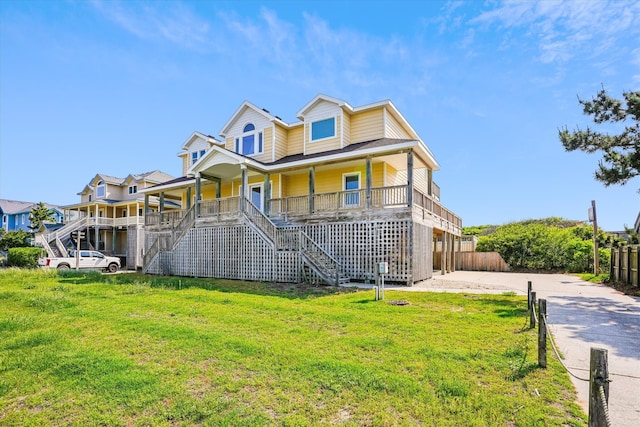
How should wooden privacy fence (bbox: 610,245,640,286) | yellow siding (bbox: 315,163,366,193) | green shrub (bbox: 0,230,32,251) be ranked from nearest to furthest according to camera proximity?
wooden privacy fence (bbox: 610,245,640,286) < yellow siding (bbox: 315,163,366,193) < green shrub (bbox: 0,230,32,251)

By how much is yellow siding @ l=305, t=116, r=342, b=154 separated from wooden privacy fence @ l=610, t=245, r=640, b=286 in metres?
13.7

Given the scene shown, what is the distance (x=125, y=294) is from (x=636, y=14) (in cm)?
1788

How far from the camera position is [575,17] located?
34.0 ft

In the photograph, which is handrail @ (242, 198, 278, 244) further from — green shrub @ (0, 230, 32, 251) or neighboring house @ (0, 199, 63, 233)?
neighboring house @ (0, 199, 63, 233)

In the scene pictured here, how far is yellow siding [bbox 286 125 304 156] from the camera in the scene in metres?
21.3

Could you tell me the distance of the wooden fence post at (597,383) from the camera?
2650 mm

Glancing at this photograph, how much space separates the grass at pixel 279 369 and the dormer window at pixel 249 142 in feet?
47.8

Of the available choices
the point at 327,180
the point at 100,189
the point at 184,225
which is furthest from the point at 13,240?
the point at 327,180

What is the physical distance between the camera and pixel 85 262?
83.5 ft

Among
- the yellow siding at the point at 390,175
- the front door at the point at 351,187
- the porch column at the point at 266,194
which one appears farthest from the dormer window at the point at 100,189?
the yellow siding at the point at 390,175

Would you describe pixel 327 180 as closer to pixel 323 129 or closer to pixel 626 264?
pixel 323 129

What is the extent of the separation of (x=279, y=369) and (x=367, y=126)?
52.5ft

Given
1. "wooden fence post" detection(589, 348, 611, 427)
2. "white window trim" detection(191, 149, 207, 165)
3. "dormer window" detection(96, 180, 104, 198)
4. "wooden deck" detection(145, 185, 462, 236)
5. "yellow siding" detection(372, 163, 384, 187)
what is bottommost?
"wooden fence post" detection(589, 348, 611, 427)

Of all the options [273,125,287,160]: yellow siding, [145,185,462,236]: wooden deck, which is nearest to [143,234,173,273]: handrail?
[145,185,462,236]: wooden deck
